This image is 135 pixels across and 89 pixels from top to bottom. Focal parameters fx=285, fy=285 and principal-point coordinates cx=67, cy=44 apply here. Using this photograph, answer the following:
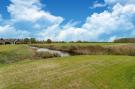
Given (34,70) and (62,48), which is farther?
(62,48)

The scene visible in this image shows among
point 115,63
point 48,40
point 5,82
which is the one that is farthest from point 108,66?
point 48,40

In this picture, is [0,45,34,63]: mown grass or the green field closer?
the green field

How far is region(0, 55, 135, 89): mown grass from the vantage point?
22484 millimetres

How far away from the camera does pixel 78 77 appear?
24531 millimetres

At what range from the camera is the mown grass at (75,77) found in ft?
73.8

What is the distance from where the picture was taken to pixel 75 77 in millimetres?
24578

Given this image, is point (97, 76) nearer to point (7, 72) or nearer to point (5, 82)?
point (5, 82)

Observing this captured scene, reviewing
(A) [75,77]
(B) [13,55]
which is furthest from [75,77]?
(B) [13,55]

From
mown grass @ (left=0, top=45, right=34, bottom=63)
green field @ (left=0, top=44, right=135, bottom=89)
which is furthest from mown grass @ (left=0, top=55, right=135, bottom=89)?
mown grass @ (left=0, top=45, right=34, bottom=63)

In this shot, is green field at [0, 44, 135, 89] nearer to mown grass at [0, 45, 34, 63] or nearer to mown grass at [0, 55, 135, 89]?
mown grass at [0, 55, 135, 89]

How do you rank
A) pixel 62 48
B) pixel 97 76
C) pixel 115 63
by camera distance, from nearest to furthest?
pixel 97 76 < pixel 115 63 < pixel 62 48

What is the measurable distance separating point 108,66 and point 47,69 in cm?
631

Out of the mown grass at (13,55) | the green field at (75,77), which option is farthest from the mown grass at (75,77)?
the mown grass at (13,55)

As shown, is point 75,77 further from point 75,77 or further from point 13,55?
point 13,55
